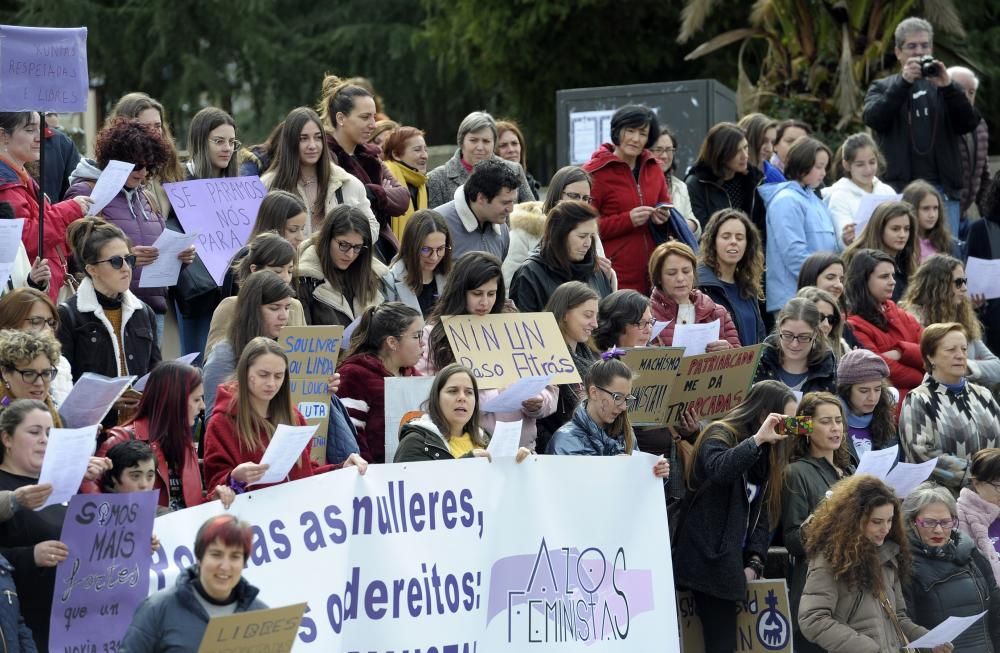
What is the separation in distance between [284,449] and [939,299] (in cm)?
585

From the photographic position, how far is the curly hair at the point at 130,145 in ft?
33.3

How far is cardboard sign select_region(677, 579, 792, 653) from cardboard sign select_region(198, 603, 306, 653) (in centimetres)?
315

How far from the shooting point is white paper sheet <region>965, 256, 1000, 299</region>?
42.1ft

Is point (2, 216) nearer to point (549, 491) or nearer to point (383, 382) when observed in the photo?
point (383, 382)

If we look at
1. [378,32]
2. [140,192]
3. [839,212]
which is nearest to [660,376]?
[140,192]

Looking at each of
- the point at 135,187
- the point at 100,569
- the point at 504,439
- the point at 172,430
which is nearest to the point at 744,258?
the point at 504,439

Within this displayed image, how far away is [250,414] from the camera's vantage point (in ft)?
26.0

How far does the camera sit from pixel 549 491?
28.3ft

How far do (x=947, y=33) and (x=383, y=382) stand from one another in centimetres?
1260

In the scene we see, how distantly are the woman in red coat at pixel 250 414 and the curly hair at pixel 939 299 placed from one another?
528 centimetres

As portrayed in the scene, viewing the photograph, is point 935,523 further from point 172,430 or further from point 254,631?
point 254,631

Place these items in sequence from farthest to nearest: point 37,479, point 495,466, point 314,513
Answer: point 495,466, point 314,513, point 37,479

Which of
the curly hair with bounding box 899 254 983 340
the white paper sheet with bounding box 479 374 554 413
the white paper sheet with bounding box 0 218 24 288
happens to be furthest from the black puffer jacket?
the white paper sheet with bounding box 0 218 24 288

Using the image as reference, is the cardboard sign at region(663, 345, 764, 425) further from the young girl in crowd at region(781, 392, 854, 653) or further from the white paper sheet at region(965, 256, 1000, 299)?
the white paper sheet at region(965, 256, 1000, 299)
